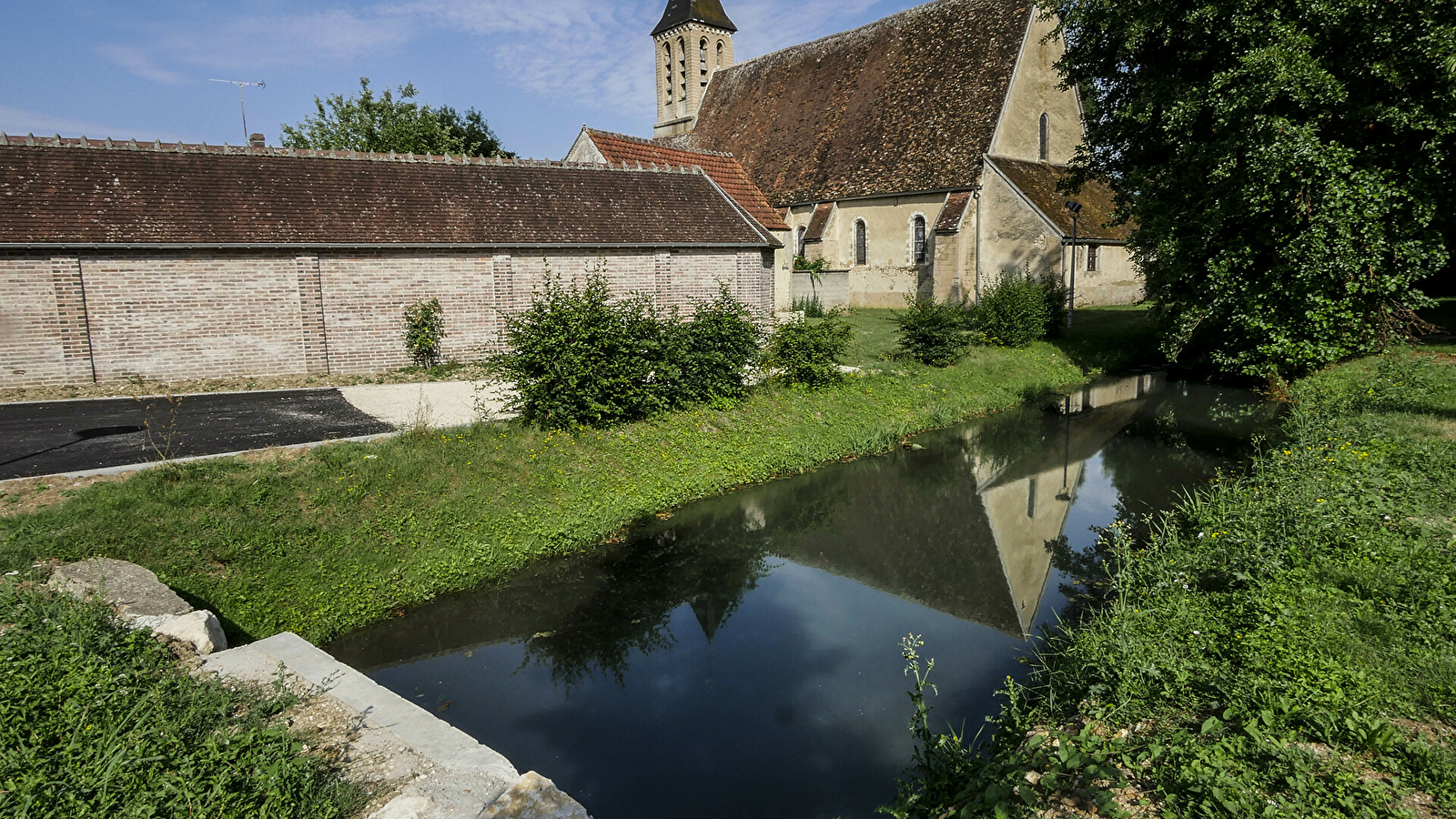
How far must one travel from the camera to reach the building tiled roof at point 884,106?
27234 millimetres

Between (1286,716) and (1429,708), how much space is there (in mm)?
763

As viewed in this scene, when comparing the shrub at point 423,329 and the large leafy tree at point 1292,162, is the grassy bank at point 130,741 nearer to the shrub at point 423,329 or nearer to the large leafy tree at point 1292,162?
the shrub at point 423,329

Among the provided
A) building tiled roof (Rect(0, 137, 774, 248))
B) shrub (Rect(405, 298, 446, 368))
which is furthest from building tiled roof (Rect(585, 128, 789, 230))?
shrub (Rect(405, 298, 446, 368))

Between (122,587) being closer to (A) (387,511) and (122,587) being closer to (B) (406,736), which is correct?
(A) (387,511)

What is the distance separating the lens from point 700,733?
5500 millimetres

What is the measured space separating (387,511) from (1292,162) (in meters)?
13.7

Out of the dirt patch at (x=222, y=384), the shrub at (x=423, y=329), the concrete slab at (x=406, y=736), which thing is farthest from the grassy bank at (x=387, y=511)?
the shrub at (x=423, y=329)

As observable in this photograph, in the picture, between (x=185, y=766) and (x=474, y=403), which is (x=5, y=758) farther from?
(x=474, y=403)

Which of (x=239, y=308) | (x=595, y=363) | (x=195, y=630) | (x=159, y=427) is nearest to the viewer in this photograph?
(x=195, y=630)

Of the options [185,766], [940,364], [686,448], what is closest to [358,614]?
[185,766]

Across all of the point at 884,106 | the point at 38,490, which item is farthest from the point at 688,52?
the point at 38,490

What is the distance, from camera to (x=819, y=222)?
99.0 ft

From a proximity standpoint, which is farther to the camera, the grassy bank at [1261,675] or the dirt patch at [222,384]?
the dirt patch at [222,384]

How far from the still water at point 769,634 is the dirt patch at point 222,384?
726cm
